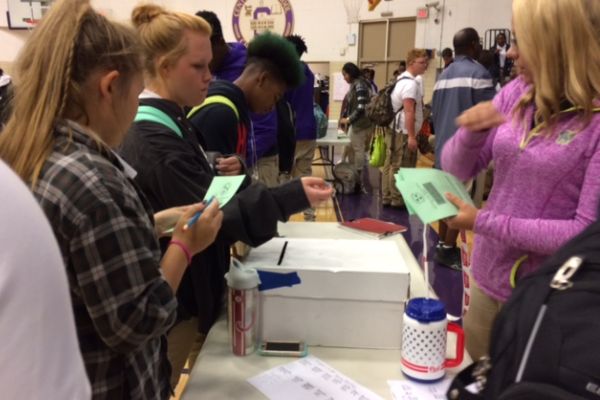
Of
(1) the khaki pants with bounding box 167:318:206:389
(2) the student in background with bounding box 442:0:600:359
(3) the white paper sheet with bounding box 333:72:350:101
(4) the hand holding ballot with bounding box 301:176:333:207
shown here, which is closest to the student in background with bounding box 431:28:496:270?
(2) the student in background with bounding box 442:0:600:359

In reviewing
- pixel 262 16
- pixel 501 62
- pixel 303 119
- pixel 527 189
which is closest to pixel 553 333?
pixel 527 189

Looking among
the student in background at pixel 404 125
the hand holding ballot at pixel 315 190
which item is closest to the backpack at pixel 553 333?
the hand holding ballot at pixel 315 190

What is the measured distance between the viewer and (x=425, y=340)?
109cm

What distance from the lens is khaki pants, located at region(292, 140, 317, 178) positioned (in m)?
4.91

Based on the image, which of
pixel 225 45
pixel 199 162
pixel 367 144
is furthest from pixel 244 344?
pixel 367 144

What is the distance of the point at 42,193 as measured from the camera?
2.55 feet

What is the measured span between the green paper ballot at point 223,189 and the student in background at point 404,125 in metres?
4.41

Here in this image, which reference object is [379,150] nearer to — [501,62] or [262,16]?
[501,62]

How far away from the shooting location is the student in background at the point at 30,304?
431 millimetres

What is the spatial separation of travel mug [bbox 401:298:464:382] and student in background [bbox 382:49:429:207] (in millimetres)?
4483

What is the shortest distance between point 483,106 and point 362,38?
9.56m

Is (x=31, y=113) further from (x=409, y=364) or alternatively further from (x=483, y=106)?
(x=483, y=106)

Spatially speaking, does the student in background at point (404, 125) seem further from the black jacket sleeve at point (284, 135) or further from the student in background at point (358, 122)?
the black jacket sleeve at point (284, 135)

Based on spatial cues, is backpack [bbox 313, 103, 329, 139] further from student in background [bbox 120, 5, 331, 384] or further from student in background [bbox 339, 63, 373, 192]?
student in background [bbox 120, 5, 331, 384]
